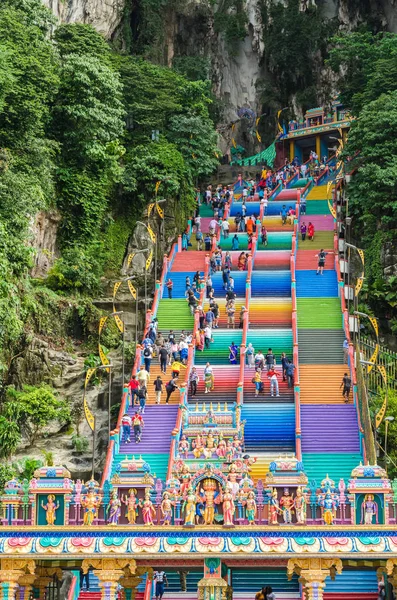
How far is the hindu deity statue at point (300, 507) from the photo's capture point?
86.2 feet

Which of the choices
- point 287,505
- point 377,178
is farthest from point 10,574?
point 377,178

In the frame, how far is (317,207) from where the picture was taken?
177 feet

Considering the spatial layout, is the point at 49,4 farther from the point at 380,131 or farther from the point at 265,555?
the point at 265,555

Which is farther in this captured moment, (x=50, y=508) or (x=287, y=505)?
(x=50, y=508)

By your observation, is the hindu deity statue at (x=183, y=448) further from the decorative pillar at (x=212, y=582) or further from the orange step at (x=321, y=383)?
the decorative pillar at (x=212, y=582)

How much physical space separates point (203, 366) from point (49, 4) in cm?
2010

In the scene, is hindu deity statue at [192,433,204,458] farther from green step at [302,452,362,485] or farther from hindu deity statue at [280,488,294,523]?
hindu deity statue at [280,488,294,523]

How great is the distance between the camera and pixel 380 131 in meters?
47.0

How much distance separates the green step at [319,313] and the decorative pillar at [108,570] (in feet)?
52.0

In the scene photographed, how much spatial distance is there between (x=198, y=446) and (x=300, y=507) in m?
7.20

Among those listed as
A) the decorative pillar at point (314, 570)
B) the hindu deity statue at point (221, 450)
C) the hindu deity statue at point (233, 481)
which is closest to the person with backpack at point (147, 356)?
the hindu deity statue at point (221, 450)

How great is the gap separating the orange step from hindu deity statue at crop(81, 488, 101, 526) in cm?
1101

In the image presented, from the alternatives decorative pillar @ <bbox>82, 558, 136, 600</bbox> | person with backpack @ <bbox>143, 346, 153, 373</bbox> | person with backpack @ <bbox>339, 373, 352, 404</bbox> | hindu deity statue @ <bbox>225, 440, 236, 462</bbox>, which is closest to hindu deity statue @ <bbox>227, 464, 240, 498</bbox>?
decorative pillar @ <bbox>82, 558, 136, 600</bbox>

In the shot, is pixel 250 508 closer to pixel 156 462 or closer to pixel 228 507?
pixel 228 507
